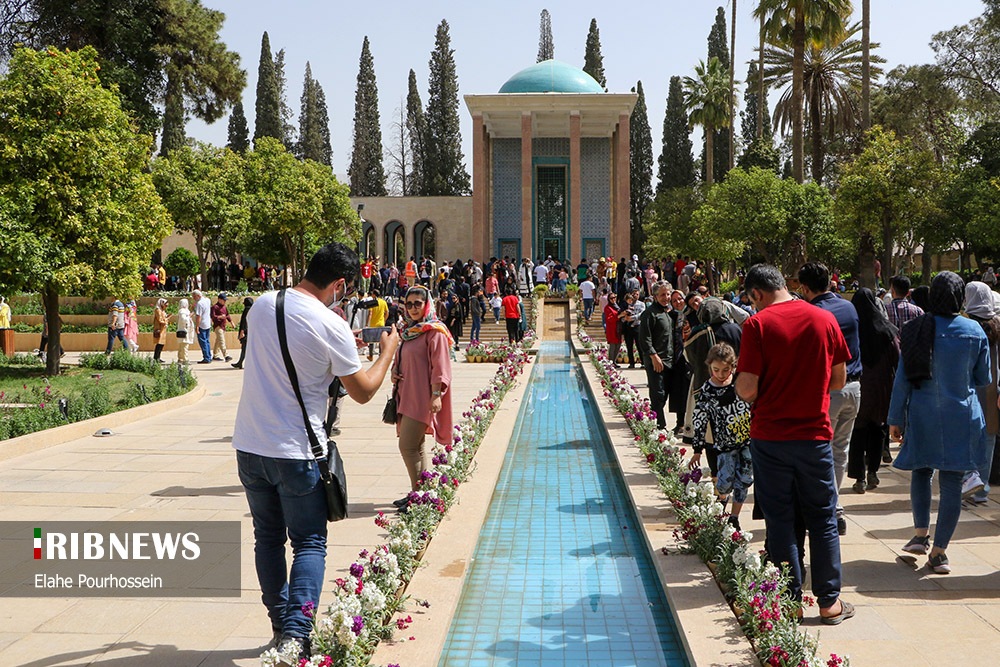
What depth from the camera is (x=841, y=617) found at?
4238 mm

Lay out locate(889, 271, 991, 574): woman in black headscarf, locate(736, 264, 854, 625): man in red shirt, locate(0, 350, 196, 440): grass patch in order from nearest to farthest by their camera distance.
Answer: locate(736, 264, 854, 625): man in red shirt → locate(889, 271, 991, 574): woman in black headscarf → locate(0, 350, 196, 440): grass patch

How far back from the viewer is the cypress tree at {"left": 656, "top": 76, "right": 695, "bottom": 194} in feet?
184

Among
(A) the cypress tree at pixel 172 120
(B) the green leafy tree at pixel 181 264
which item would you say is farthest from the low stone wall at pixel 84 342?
(A) the cypress tree at pixel 172 120

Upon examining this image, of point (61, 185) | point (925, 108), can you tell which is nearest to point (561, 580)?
point (61, 185)

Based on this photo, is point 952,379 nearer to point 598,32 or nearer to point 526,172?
point 526,172

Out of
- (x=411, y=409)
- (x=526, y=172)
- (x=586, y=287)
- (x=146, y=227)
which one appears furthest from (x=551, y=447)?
(x=526, y=172)

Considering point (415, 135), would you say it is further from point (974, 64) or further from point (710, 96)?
point (974, 64)

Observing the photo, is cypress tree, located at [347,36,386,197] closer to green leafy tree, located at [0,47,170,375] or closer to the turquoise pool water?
green leafy tree, located at [0,47,170,375]

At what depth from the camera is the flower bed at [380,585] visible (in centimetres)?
350

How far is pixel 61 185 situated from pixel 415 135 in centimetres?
4800

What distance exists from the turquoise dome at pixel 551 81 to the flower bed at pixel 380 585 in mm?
35605

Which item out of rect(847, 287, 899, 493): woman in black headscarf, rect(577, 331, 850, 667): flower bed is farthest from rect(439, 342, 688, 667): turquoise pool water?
rect(847, 287, 899, 493): woman in black headscarf

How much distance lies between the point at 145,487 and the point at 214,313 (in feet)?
43.2

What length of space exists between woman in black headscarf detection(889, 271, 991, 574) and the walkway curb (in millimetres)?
7726
